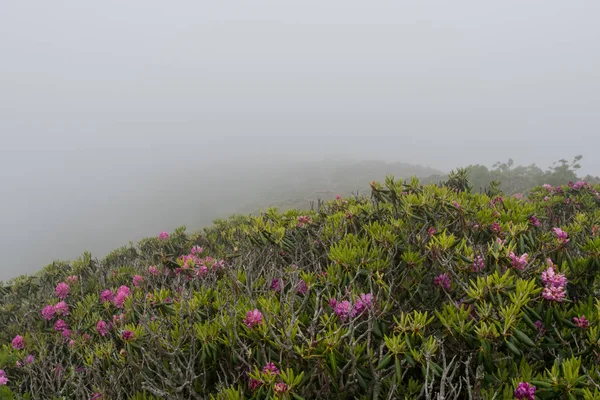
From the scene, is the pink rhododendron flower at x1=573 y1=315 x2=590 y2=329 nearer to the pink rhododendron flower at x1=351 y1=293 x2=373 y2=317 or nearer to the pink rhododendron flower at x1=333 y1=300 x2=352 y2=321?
the pink rhododendron flower at x1=351 y1=293 x2=373 y2=317

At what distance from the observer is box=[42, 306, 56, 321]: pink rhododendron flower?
455 centimetres

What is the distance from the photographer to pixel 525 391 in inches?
65.9

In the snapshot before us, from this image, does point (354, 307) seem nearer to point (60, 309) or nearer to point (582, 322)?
point (582, 322)

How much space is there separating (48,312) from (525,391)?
231 inches

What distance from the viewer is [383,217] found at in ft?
14.4

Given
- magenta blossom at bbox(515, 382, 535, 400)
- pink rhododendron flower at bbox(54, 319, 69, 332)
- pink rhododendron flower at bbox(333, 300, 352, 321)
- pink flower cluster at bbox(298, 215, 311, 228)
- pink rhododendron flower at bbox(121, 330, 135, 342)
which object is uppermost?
pink flower cluster at bbox(298, 215, 311, 228)

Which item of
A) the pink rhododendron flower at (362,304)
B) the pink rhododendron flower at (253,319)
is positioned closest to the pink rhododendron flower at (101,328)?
the pink rhododendron flower at (253,319)

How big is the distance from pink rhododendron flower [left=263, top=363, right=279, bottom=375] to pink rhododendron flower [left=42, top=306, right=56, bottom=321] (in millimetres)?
4389

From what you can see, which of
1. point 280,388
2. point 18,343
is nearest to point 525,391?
point 280,388

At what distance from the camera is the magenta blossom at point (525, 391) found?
1.67 meters

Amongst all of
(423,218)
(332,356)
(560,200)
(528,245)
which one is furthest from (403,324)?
(560,200)

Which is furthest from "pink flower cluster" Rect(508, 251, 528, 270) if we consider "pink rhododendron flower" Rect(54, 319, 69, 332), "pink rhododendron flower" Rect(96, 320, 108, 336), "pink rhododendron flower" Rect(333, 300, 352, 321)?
"pink rhododendron flower" Rect(54, 319, 69, 332)

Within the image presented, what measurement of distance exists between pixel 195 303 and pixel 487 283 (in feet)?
8.06

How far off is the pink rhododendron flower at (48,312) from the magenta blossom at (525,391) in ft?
19.0
